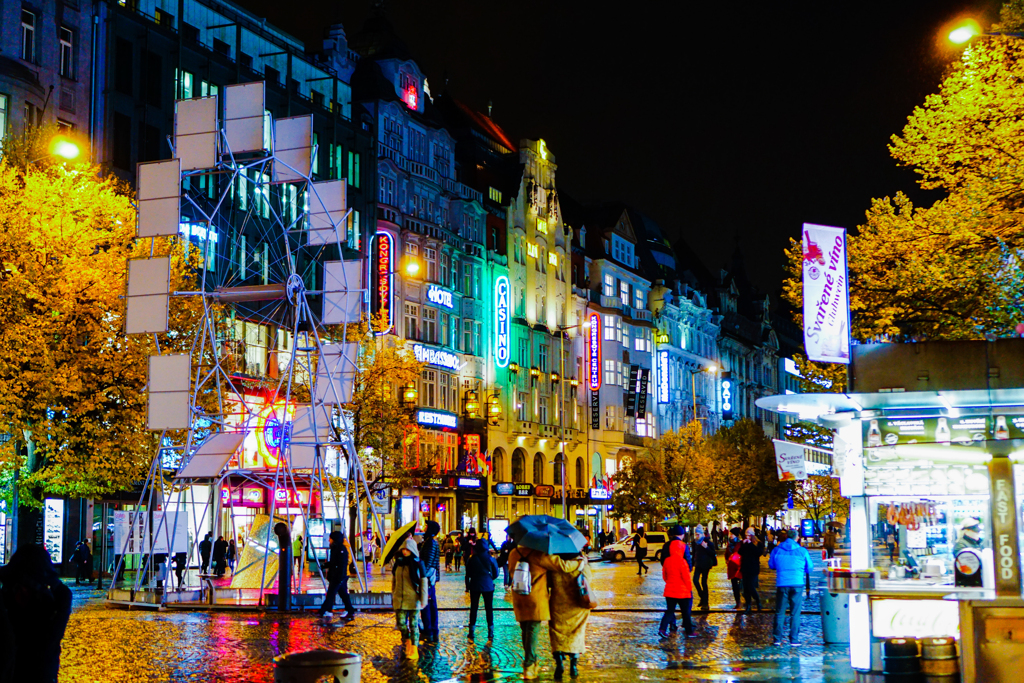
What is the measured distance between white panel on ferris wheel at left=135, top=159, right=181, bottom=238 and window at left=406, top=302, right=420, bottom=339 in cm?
3543

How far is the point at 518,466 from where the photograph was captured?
2820 inches

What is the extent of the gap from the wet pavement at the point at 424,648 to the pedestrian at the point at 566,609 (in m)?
0.57

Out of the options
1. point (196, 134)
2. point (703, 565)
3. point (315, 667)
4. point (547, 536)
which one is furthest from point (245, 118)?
point (315, 667)

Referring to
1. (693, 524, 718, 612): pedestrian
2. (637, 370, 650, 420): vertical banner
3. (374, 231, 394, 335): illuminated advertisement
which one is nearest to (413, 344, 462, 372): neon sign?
(374, 231, 394, 335): illuminated advertisement

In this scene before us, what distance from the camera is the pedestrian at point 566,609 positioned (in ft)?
47.9

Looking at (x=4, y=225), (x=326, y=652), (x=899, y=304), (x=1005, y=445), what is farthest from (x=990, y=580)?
(x=4, y=225)

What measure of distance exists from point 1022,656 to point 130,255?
26238 mm

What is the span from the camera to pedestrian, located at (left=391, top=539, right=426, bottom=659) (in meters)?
18.5

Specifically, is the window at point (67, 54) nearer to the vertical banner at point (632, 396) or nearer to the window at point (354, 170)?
the window at point (354, 170)

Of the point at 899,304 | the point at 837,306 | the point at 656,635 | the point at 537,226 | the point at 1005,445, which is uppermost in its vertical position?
the point at 537,226

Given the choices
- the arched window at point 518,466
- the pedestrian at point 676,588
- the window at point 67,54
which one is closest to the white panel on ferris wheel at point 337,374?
the pedestrian at point 676,588

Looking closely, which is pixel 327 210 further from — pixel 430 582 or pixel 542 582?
pixel 542 582

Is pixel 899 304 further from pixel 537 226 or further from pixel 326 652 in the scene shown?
pixel 537 226

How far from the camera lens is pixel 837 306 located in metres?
15.2
